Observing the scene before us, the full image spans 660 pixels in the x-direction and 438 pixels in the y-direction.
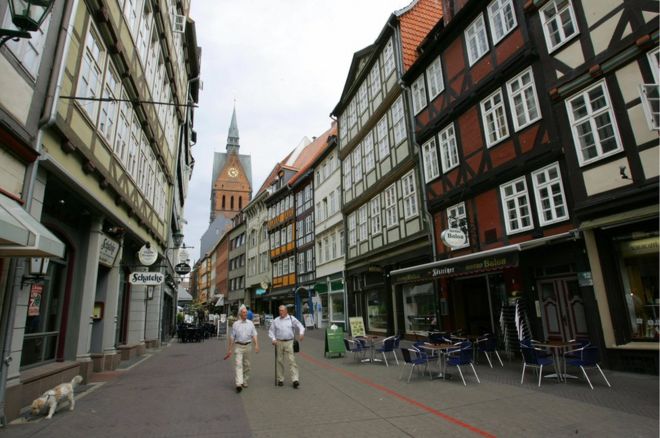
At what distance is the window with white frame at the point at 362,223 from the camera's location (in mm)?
22605

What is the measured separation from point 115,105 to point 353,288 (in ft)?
55.8

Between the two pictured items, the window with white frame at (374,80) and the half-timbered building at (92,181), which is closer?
the half-timbered building at (92,181)

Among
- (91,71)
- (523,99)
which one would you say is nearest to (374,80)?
(523,99)

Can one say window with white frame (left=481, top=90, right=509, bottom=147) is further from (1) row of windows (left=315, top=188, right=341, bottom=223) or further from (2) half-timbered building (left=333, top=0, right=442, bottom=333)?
(1) row of windows (left=315, top=188, right=341, bottom=223)

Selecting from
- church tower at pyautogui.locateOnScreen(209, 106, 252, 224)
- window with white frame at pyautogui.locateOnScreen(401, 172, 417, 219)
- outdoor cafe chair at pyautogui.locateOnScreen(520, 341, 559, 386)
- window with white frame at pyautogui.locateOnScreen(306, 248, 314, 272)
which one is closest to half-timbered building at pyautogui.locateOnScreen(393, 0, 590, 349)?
window with white frame at pyautogui.locateOnScreen(401, 172, 417, 219)

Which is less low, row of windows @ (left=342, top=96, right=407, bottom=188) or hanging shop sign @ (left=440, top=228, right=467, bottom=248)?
row of windows @ (left=342, top=96, right=407, bottom=188)

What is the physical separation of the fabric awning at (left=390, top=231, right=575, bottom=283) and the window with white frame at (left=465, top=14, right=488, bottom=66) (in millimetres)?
7047

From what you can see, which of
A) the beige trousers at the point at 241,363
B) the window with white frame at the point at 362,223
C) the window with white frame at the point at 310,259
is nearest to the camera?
the beige trousers at the point at 241,363

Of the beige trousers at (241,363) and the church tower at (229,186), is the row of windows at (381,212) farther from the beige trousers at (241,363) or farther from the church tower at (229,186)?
the church tower at (229,186)

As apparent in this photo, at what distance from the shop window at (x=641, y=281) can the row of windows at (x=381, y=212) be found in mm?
8629

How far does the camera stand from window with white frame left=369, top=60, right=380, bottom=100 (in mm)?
21562

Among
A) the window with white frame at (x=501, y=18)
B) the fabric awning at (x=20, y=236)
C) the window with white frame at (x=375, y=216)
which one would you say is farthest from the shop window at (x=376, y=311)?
the fabric awning at (x=20, y=236)

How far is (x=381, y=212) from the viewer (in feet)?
67.1

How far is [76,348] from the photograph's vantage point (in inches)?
364
